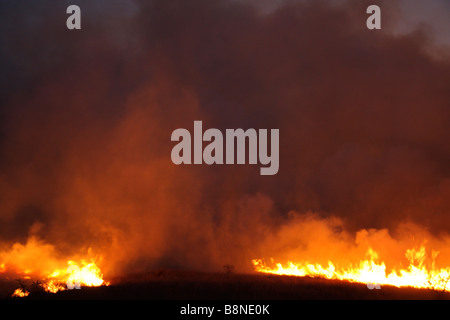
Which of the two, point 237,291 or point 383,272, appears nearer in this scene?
point 237,291

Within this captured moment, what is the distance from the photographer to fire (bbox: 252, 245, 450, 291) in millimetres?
31781

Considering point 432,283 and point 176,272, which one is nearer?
point 432,283

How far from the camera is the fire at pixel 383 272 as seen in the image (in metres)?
31.8

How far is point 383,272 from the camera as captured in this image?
1366 inches

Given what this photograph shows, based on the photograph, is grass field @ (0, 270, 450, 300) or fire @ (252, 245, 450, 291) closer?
grass field @ (0, 270, 450, 300)

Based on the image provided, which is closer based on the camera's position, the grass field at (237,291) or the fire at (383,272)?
the grass field at (237,291)

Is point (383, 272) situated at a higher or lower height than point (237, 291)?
higher
